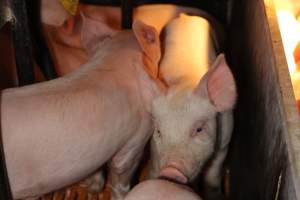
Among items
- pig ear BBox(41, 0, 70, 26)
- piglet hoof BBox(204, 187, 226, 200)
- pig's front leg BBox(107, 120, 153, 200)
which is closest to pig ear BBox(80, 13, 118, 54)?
pig ear BBox(41, 0, 70, 26)

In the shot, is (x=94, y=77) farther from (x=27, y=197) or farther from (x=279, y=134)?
(x=279, y=134)

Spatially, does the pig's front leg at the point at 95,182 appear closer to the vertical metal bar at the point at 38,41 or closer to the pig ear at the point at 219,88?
the vertical metal bar at the point at 38,41

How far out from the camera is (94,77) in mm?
1540

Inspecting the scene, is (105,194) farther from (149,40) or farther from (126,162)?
(149,40)

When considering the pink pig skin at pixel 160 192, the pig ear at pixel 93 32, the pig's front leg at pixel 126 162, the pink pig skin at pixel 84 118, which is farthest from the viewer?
the pig ear at pixel 93 32

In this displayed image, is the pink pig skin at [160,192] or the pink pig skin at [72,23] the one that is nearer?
the pink pig skin at [160,192]

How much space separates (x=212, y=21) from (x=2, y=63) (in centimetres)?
79

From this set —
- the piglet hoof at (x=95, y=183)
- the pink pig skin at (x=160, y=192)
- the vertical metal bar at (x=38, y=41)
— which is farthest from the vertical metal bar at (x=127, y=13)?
the pink pig skin at (x=160, y=192)

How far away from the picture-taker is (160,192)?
4.06 feet

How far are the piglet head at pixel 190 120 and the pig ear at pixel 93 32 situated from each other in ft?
1.08

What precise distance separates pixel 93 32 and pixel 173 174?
1.91ft

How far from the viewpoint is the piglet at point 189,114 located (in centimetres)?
147

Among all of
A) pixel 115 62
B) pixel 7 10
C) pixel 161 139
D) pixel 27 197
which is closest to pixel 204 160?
pixel 161 139

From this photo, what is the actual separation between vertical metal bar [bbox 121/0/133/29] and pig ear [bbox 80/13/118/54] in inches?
4.9
